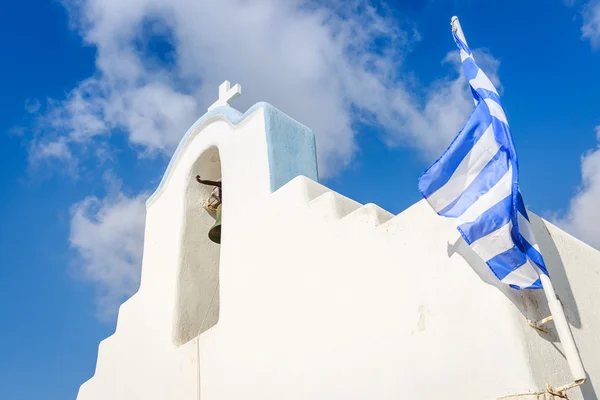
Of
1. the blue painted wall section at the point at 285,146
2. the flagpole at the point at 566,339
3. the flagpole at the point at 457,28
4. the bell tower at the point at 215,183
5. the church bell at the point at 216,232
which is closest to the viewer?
the flagpole at the point at 566,339

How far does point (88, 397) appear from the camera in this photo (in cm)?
616

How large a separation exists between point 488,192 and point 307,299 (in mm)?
1364

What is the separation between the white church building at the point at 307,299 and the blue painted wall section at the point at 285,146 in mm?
12

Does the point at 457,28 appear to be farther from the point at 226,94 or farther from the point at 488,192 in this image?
the point at 226,94

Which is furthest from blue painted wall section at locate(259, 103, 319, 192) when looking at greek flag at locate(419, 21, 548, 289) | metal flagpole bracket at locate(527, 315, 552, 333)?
metal flagpole bracket at locate(527, 315, 552, 333)

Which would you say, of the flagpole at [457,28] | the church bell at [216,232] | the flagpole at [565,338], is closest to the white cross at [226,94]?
the church bell at [216,232]

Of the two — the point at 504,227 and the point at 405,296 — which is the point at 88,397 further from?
the point at 504,227

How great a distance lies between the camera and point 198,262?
5875mm

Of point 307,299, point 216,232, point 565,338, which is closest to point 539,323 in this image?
point 565,338

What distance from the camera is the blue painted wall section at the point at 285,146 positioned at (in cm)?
509

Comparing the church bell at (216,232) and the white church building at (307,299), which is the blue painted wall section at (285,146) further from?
the church bell at (216,232)

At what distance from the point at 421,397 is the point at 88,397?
395 centimetres

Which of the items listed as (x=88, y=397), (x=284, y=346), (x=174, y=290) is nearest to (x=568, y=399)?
(x=284, y=346)

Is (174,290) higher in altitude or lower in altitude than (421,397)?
higher
